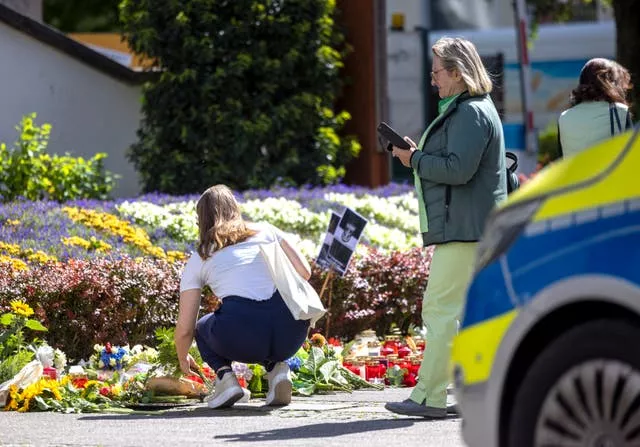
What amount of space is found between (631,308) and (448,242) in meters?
3.29

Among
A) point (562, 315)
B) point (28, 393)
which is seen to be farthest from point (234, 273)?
point (562, 315)

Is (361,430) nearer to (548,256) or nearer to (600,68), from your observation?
(600,68)

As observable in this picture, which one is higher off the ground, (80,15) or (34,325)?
(80,15)

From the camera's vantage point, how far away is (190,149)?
55.7ft

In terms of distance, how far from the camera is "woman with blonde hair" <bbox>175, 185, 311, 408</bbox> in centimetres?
850

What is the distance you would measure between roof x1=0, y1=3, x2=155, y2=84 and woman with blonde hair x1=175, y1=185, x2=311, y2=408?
8.72 m

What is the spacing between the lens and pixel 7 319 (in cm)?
927

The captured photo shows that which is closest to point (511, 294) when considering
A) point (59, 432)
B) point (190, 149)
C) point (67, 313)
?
point (59, 432)

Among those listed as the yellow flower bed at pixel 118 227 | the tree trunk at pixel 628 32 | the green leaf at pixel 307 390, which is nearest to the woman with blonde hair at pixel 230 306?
the green leaf at pixel 307 390

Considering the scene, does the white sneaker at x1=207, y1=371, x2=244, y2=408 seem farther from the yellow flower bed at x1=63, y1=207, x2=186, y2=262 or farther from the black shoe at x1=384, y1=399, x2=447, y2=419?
the yellow flower bed at x1=63, y1=207, x2=186, y2=262

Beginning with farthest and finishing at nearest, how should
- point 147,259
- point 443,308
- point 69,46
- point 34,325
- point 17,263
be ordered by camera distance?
point 69,46 < point 147,259 < point 17,263 < point 34,325 < point 443,308

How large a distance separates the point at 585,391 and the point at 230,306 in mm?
3993

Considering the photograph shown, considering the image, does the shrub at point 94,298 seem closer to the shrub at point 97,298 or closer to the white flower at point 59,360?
the shrub at point 97,298

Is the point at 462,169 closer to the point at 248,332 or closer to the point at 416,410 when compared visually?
the point at 416,410
